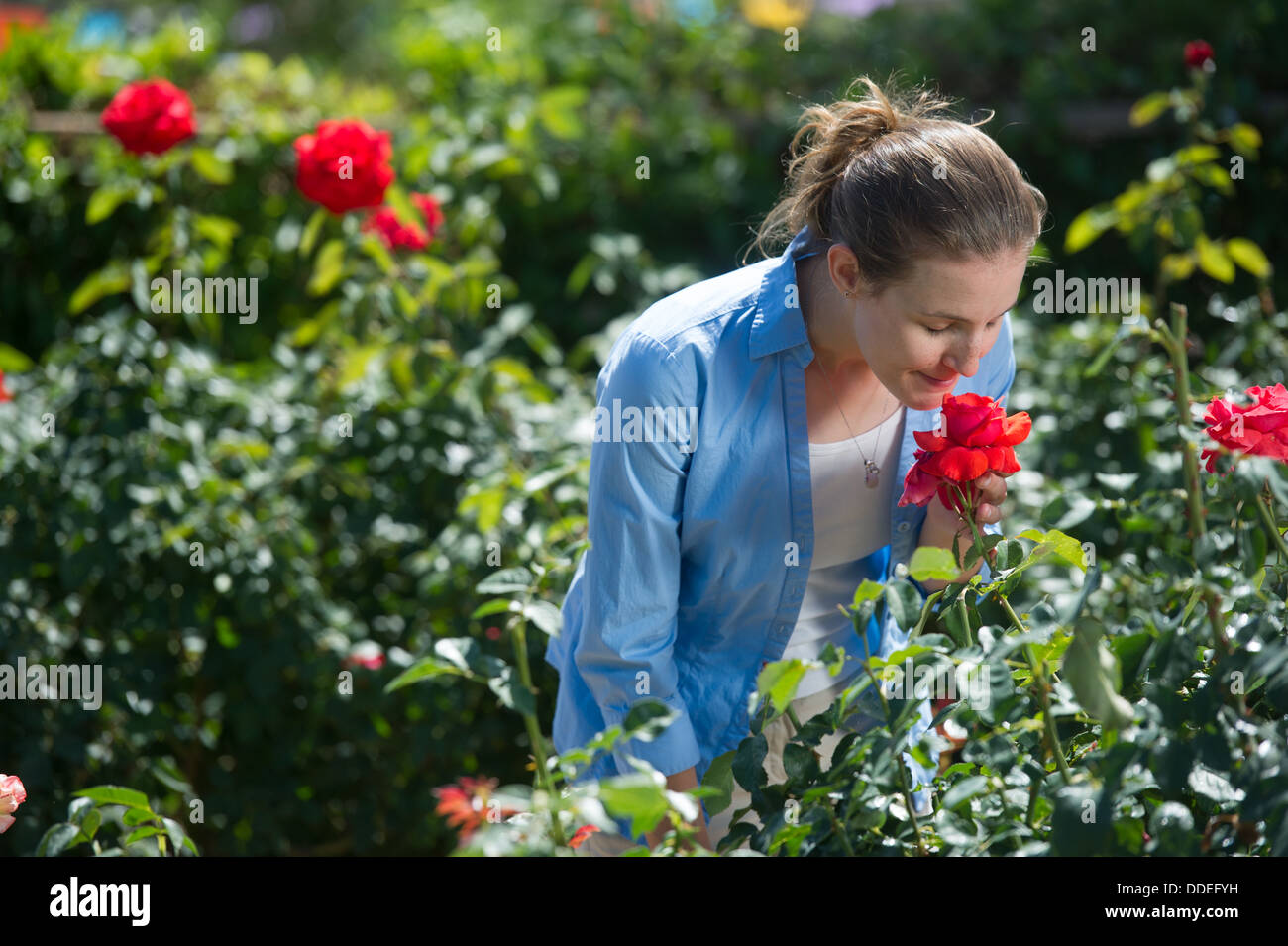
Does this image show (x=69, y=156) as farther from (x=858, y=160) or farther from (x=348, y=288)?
(x=858, y=160)

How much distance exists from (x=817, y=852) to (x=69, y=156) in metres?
3.51

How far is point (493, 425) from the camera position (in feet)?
8.59

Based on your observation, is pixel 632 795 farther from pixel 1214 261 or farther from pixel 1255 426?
pixel 1214 261

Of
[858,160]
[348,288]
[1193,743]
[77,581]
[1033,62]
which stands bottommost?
[1193,743]

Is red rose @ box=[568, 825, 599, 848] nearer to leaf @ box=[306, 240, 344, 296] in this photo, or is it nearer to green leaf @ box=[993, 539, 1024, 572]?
green leaf @ box=[993, 539, 1024, 572]

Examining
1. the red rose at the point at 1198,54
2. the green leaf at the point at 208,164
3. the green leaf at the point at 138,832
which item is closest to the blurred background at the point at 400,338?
A: the green leaf at the point at 208,164

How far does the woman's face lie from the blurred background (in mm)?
205

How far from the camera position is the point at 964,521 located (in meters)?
1.43

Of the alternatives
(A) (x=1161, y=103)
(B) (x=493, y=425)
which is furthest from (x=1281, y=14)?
(B) (x=493, y=425)

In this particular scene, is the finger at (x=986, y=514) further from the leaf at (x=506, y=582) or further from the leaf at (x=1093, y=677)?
the leaf at (x=506, y=582)

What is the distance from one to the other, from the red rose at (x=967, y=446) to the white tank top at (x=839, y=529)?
25cm

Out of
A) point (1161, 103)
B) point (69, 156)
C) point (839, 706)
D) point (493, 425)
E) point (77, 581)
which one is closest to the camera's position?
point (839, 706)

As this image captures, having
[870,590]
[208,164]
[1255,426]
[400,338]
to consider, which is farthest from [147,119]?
[1255,426]
